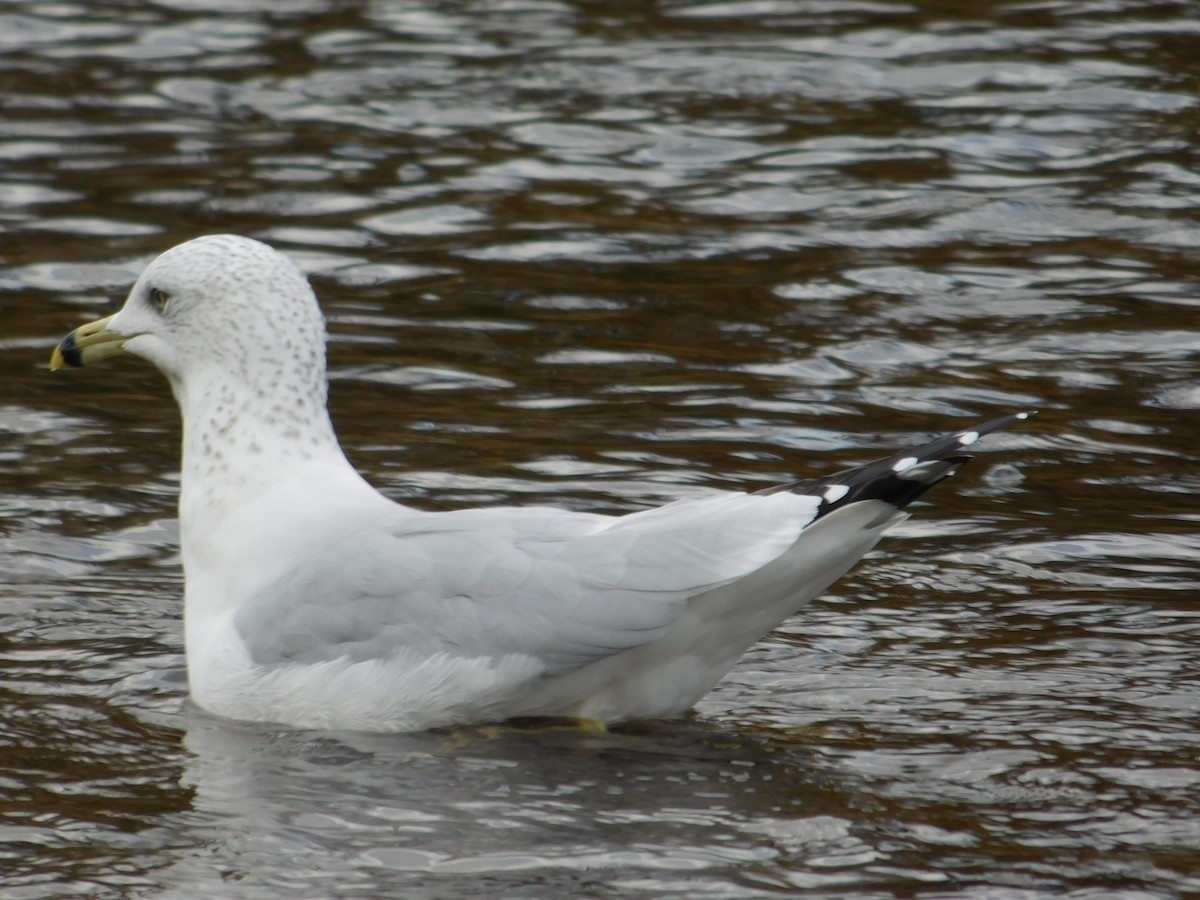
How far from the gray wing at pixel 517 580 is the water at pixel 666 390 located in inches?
12.3

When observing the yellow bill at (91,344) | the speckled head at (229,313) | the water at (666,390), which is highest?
the speckled head at (229,313)

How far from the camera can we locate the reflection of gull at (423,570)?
534 centimetres

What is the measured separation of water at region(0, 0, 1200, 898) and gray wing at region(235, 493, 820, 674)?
31 centimetres

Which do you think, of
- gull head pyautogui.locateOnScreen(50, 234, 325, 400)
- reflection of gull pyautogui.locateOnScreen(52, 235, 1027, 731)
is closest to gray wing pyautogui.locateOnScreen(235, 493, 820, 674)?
reflection of gull pyautogui.locateOnScreen(52, 235, 1027, 731)

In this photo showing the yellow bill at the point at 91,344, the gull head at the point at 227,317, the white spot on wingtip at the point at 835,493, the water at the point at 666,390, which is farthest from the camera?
the yellow bill at the point at 91,344

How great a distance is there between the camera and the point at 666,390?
8695 millimetres

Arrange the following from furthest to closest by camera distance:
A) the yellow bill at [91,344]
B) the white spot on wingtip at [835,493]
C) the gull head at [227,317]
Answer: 1. the yellow bill at [91,344]
2. the gull head at [227,317]
3. the white spot on wingtip at [835,493]

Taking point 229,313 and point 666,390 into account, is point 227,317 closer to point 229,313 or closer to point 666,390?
point 229,313

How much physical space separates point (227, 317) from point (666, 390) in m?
2.99

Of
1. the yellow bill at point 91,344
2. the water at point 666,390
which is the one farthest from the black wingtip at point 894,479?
the yellow bill at point 91,344

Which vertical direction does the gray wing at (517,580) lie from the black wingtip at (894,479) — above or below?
below

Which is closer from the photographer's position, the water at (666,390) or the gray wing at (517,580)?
the water at (666,390)

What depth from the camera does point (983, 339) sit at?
9.13 metres

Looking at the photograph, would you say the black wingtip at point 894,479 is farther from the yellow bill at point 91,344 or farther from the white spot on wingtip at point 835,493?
the yellow bill at point 91,344
